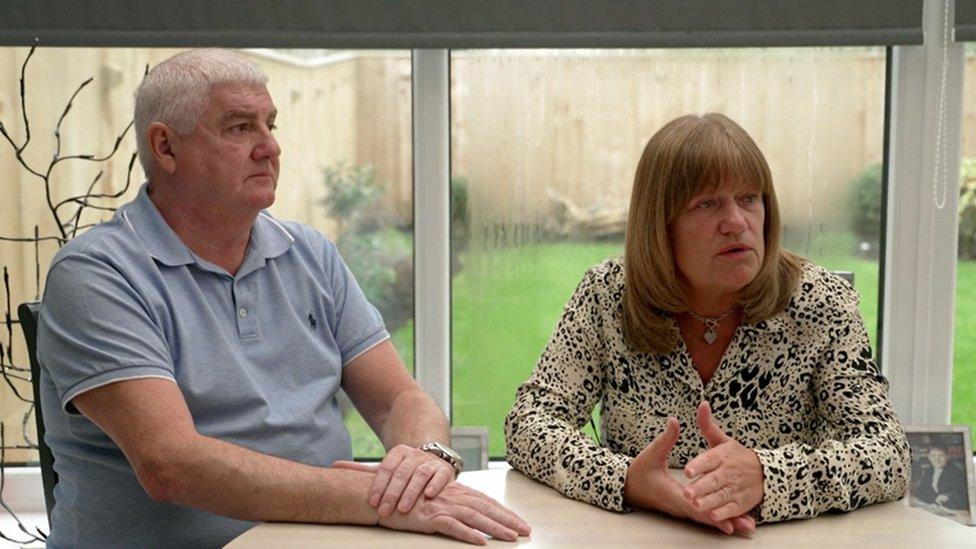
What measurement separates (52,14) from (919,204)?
246 centimetres

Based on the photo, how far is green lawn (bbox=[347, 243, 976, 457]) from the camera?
3.32m

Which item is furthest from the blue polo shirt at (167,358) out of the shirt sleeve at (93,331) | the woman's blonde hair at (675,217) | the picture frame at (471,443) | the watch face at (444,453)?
the picture frame at (471,443)

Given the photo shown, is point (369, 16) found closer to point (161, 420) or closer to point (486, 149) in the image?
point (486, 149)

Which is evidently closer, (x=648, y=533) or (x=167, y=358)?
(x=648, y=533)

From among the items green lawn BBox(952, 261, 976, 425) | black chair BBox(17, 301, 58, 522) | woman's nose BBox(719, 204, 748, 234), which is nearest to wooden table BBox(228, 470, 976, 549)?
woman's nose BBox(719, 204, 748, 234)

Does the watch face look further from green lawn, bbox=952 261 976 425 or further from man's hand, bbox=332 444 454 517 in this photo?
green lawn, bbox=952 261 976 425

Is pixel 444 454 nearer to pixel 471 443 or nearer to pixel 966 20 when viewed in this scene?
pixel 471 443

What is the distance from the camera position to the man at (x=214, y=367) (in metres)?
1.78

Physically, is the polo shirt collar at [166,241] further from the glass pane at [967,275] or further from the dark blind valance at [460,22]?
the glass pane at [967,275]

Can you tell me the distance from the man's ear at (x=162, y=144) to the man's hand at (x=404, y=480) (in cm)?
66

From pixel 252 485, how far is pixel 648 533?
621mm

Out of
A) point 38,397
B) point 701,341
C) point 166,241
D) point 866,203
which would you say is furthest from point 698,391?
point 866,203

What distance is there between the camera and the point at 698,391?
80.4 inches

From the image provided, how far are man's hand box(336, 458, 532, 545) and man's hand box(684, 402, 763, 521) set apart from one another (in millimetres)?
259
